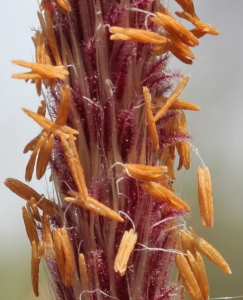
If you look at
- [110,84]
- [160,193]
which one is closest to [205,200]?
[160,193]

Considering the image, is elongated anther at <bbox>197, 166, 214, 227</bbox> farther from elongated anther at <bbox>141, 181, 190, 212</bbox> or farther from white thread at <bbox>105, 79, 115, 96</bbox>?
white thread at <bbox>105, 79, 115, 96</bbox>

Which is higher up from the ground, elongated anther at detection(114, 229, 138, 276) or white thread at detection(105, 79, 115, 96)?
white thread at detection(105, 79, 115, 96)

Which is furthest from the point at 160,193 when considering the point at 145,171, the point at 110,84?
the point at 110,84

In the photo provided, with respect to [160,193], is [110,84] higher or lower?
higher

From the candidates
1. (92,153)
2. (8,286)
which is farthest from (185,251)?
(8,286)

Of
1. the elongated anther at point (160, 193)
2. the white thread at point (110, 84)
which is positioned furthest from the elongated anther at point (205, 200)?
the white thread at point (110, 84)

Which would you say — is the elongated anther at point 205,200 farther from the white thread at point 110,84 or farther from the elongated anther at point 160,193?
the white thread at point 110,84

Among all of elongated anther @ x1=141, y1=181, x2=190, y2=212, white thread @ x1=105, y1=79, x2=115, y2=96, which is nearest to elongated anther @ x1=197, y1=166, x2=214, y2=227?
elongated anther @ x1=141, y1=181, x2=190, y2=212

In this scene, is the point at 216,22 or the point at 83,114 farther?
the point at 216,22

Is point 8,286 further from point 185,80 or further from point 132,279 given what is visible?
point 185,80

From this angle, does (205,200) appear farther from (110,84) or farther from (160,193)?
(110,84)

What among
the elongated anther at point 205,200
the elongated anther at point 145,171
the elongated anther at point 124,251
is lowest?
the elongated anther at point 124,251
